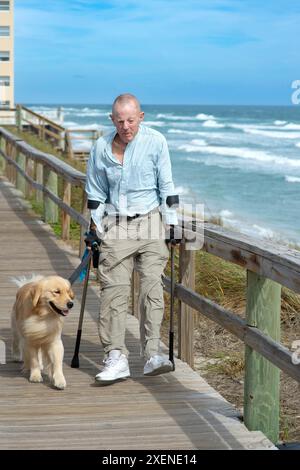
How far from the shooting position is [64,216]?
10.7 metres

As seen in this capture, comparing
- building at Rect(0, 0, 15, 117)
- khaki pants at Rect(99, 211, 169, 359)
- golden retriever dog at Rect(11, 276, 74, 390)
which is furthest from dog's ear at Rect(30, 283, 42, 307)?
building at Rect(0, 0, 15, 117)

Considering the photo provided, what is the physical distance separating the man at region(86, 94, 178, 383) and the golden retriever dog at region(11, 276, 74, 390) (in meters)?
0.27

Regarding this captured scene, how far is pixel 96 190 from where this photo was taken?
530 centimetres

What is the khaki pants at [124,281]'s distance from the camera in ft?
17.4

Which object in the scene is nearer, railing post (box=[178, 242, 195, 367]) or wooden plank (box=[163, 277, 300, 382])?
wooden plank (box=[163, 277, 300, 382])

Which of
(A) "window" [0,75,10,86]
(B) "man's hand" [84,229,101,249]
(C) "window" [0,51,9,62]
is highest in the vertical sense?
(C) "window" [0,51,9,62]

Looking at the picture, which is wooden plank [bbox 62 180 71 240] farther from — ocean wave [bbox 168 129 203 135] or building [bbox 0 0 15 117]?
ocean wave [bbox 168 129 203 135]

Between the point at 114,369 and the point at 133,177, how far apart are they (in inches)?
45.9

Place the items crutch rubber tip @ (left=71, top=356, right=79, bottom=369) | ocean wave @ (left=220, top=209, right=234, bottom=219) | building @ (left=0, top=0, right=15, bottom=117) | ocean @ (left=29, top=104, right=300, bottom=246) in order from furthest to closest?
building @ (left=0, top=0, right=15, bottom=117), ocean wave @ (left=220, top=209, right=234, bottom=219), ocean @ (left=29, top=104, right=300, bottom=246), crutch rubber tip @ (left=71, top=356, right=79, bottom=369)

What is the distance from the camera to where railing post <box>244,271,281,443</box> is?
438cm

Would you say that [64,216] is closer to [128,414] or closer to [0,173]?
[128,414]

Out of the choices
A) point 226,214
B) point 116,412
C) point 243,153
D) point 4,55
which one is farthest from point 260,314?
point 4,55

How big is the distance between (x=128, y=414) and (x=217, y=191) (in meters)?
28.6
